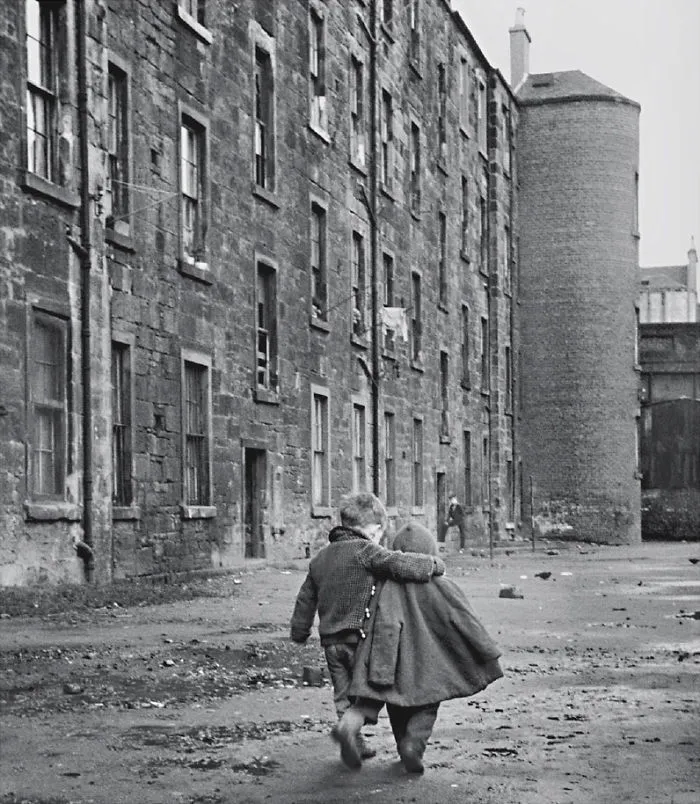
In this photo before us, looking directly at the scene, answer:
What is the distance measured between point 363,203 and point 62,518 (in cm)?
1435

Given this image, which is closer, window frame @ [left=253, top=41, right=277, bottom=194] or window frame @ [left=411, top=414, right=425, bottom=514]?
window frame @ [left=253, top=41, right=277, bottom=194]

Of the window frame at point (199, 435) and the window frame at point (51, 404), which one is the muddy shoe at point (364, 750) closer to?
the window frame at point (51, 404)

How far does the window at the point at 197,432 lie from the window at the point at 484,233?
21524 mm

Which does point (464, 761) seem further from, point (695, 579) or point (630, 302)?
point (630, 302)

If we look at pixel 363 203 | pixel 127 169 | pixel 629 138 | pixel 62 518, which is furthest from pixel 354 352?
pixel 629 138

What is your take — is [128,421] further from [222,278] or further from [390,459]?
[390,459]

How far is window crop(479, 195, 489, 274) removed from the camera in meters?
40.8

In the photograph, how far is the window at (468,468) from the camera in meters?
38.2

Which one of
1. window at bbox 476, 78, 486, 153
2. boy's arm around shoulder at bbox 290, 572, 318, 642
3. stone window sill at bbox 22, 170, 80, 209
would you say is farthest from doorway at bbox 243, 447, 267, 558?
window at bbox 476, 78, 486, 153

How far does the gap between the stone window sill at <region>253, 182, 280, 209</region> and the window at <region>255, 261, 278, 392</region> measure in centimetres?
99

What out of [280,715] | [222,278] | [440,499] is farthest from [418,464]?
[280,715]

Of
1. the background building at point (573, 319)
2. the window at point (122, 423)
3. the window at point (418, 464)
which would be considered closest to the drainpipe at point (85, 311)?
the window at point (122, 423)

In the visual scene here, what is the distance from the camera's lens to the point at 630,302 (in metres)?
46.1

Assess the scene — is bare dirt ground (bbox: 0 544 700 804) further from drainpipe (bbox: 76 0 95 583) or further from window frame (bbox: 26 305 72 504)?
window frame (bbox: 26 305 72 504)
